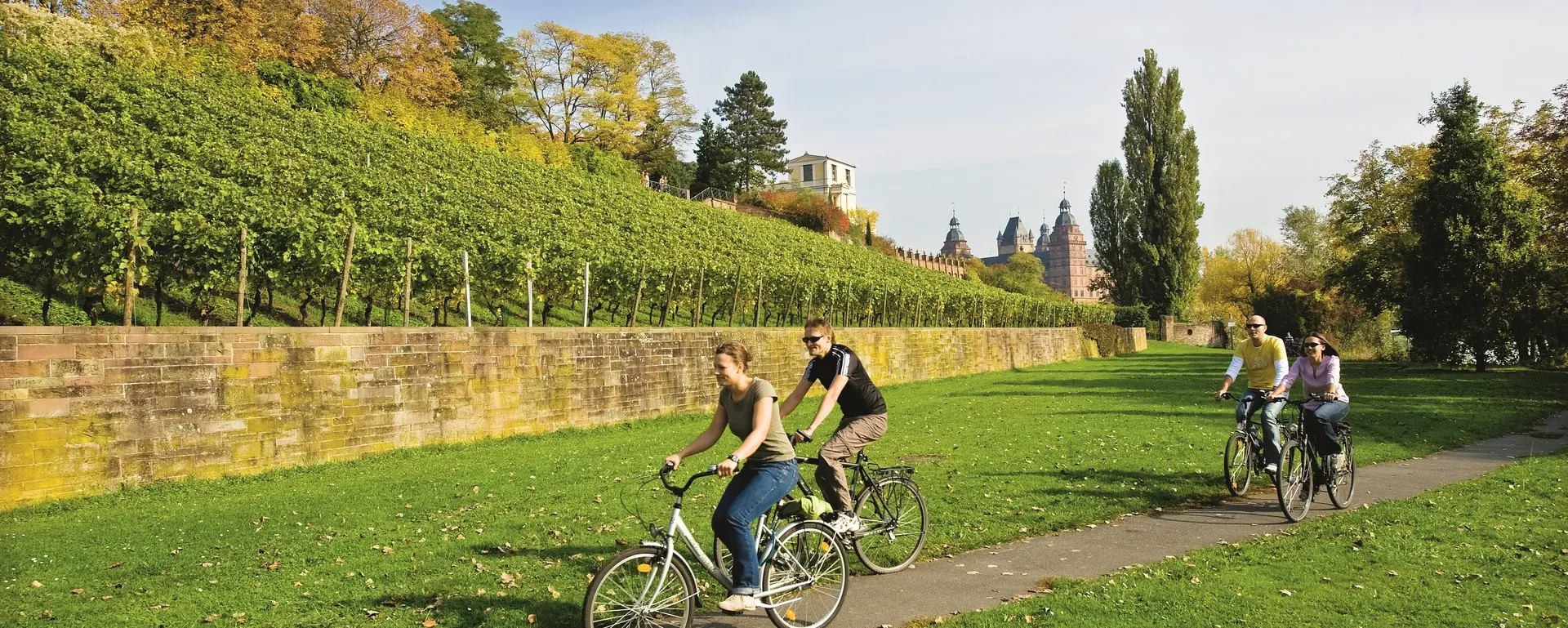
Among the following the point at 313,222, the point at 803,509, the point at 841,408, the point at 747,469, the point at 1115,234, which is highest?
the point at 1115,234

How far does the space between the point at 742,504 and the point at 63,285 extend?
13306 millimetres

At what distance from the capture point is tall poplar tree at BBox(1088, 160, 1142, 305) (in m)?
66.6

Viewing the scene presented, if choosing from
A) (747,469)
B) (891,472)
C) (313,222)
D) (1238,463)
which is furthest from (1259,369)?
(313,222)

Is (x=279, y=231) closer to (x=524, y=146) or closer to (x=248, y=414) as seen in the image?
(x=248, y=414)

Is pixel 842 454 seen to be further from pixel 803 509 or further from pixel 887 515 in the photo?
pixel 803 509

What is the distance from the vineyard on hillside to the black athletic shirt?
30.9 feet

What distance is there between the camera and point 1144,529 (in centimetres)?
825

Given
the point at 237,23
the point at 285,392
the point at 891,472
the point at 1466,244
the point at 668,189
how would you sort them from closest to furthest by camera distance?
the point at 891,472
the point at 285,392
the point at 1466,244
the point at 237,23
the point at 668,189

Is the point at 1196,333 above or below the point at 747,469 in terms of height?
above

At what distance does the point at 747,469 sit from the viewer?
5.61m

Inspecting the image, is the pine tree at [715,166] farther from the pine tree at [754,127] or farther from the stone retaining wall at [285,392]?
the stone retaining wall at [285,392]

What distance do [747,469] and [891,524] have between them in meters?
1.81

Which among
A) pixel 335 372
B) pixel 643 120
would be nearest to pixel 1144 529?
pixel 335 372

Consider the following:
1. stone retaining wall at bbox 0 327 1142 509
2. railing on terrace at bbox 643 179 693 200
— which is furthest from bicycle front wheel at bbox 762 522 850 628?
railing on terrace at bbox 643 179 693 200
